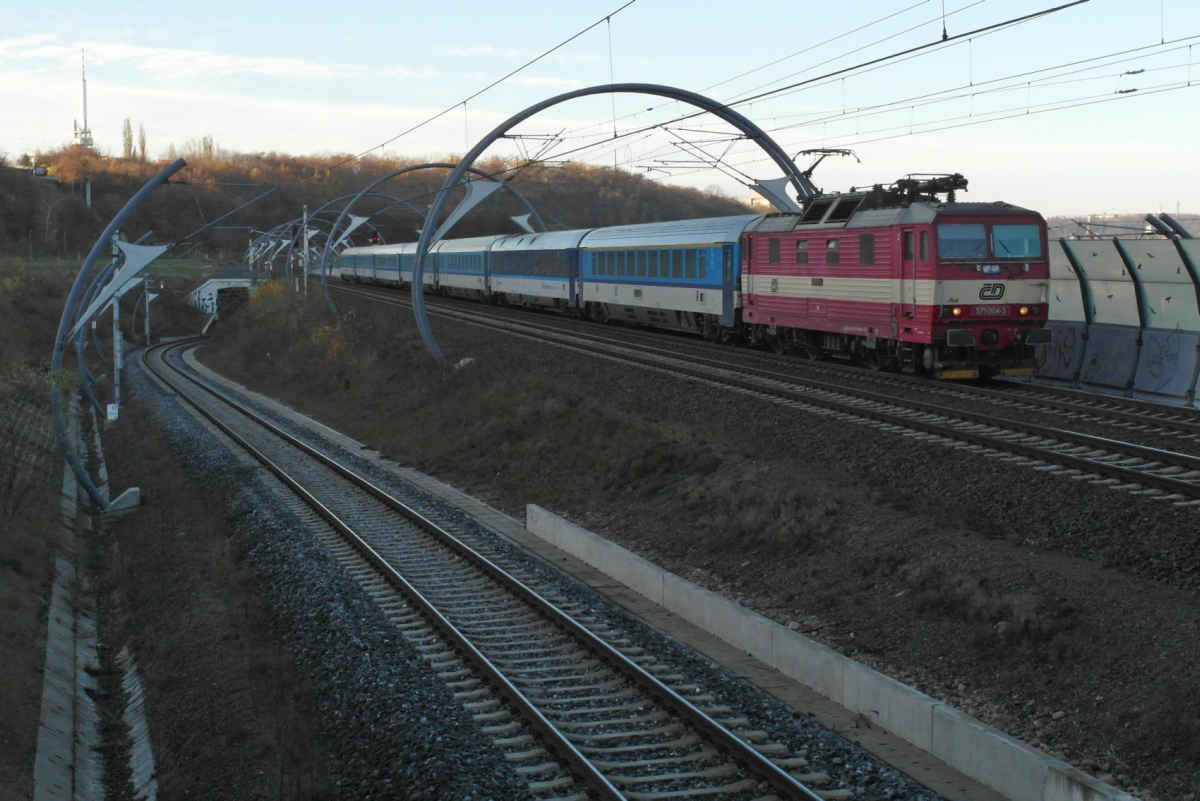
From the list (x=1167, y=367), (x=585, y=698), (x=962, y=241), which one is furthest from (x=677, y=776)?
(x=1167, y=367)

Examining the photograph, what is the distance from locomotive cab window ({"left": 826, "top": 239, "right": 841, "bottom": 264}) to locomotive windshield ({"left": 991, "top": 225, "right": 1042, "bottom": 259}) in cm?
319

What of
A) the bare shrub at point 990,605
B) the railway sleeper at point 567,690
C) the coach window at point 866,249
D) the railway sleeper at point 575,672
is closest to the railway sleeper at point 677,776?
the railway sleeper at point 567,690

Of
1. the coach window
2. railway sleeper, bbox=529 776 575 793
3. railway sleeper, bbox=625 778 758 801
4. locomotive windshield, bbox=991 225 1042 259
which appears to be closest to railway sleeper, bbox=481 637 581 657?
railway sleeper, bbox=529 776 575 793

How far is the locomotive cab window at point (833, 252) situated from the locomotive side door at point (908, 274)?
2.13 meters

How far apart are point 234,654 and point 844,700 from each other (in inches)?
252

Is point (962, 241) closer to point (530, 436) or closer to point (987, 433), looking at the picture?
point (987, 433)

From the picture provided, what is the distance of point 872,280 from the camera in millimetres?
20438

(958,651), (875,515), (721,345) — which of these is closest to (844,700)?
(958,651)

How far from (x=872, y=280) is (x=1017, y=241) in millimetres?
2670

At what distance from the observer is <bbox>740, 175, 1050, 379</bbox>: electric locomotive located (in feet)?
62.2

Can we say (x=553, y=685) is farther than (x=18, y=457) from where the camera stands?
No

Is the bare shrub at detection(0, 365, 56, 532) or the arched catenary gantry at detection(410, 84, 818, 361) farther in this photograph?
the arched catenary gantry at detection(410, 84, 818, 361)

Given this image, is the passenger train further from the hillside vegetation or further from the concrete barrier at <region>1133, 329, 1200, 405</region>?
the hillside vegetation

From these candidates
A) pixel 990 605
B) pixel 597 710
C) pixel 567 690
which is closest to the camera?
pixel 597 710
